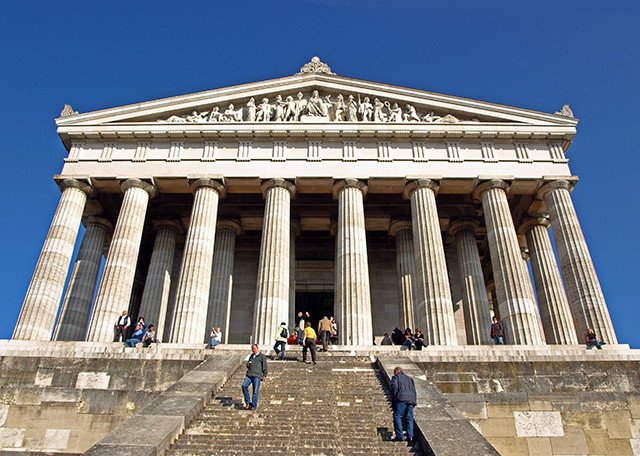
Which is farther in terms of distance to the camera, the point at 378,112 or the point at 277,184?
the point at 378,112

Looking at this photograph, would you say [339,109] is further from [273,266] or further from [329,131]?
[273,266]

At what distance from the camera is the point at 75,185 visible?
2727 cm

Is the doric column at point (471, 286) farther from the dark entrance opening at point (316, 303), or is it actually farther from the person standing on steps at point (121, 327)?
the person standing on steps at point (121, 327)

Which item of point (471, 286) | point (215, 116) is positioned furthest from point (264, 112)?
point (471, 286)

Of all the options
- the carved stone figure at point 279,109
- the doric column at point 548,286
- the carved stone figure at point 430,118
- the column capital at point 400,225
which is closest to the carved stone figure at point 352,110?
the carved stone figure at point 279,109

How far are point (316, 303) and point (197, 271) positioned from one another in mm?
10279

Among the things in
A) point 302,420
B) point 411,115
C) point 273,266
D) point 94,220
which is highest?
point 411,115

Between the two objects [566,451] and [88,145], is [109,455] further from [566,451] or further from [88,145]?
[88,145]

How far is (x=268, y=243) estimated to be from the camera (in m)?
25.3

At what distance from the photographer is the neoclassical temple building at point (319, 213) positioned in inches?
943

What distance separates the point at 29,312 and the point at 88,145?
32.7 feet

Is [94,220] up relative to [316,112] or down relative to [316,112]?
down

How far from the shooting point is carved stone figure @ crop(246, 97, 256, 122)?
95.6 feet

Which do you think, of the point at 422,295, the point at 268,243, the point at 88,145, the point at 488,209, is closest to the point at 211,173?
the point at 268,243
